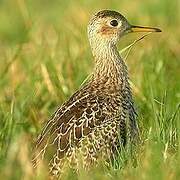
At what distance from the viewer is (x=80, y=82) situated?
10.4 meters

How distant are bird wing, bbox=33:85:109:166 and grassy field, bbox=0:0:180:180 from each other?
26 centimetres

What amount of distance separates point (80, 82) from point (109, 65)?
5.15 ft

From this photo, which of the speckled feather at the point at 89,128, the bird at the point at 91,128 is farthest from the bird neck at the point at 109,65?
the speckled feather at the point at 89,128

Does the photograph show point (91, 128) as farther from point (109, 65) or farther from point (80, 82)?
point (80, 82)

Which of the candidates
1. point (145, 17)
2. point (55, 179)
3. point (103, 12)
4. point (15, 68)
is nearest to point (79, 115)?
point (55, 179)

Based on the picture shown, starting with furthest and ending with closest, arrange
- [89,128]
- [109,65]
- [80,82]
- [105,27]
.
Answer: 1. [80,82]
2. [105,27]
3. [109,65]
4. [89,128]

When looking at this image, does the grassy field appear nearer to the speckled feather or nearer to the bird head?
the speckled feather

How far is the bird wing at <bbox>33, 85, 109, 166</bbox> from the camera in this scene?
7.86 metres

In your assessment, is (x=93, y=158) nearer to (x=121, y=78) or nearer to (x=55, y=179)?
(x=55, y=179)

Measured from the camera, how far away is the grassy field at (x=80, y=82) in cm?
688

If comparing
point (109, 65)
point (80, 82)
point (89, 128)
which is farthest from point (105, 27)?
point (89, 128)

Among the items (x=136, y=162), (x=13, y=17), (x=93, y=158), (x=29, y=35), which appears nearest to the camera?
(x=136, y=162)

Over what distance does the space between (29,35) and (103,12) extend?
3308 mm

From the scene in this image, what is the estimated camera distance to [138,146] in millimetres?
7793
